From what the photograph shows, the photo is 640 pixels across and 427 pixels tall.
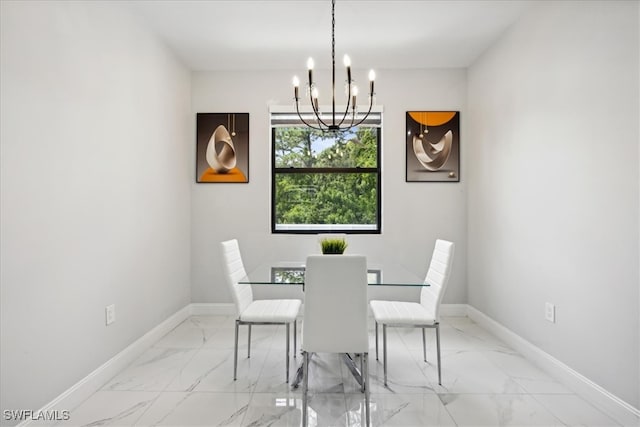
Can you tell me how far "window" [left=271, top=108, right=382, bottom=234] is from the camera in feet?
13.0

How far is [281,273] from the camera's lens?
2564 millimetres

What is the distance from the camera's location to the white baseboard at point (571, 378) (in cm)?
190

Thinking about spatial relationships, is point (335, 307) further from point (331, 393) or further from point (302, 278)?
point (331, 393)

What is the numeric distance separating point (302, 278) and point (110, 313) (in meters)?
1.32

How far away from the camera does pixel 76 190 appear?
2.12 meters

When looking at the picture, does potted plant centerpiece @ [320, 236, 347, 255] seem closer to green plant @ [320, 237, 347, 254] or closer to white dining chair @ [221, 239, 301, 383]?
green plant @ [320, 237, 347, 254]

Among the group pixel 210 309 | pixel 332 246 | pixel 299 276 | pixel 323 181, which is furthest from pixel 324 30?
pixel 210 309

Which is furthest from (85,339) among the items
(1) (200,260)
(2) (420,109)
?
(2) (420,109)

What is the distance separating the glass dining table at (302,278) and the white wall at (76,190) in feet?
3.12

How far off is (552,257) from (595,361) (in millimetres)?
673

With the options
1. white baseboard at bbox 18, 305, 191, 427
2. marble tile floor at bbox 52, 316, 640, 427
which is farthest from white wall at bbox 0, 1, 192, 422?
marble tile floor at bbox 52, 316, 640, 427

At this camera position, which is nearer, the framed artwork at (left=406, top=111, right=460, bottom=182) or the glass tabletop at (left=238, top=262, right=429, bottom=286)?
the glass tabletop at (left=238, top=262, right=429, bottom=286)

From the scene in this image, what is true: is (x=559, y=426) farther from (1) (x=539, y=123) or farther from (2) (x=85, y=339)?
(2) (x=85, y=339)

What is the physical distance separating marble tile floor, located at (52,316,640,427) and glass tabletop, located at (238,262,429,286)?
2.19 ft
